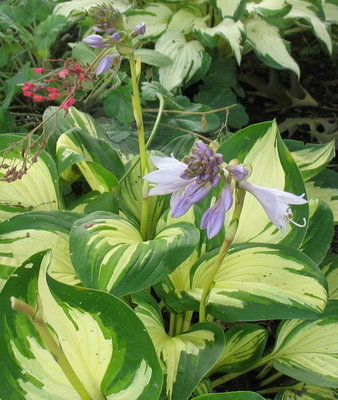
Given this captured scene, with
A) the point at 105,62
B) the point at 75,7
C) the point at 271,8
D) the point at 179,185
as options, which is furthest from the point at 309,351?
the point at 75,7

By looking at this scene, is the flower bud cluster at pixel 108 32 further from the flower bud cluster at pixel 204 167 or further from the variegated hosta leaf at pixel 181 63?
the variegated hosta leaf at pixel 181 63

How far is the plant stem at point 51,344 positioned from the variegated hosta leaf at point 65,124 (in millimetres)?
731

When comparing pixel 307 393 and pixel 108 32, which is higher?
pixel 108 32

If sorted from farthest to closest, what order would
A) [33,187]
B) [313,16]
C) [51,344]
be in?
[313,16], [33,187], [51,344]

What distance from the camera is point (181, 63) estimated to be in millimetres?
1894

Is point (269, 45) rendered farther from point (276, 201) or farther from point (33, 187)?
point (276, 201)

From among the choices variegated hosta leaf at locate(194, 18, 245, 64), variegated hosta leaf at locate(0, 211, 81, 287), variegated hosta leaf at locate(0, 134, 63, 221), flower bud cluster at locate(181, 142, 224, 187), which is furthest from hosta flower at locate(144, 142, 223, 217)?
variegated hosta leaf at locate(194, 18, 245, 64)

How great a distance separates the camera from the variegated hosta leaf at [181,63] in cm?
188

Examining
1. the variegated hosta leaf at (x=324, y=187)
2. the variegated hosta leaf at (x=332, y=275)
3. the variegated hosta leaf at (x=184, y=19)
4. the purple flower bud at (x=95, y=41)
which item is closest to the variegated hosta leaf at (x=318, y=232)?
the variegated hosta leaf at (x=332, y=275)

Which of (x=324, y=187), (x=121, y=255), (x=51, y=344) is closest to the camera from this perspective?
(x=51, y=344)

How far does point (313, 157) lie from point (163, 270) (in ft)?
2.02

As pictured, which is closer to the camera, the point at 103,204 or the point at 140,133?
the point at 140,133

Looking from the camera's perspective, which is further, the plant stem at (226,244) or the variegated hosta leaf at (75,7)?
the variegated hosta leaf at (75,7)

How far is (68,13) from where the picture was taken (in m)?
1.89
